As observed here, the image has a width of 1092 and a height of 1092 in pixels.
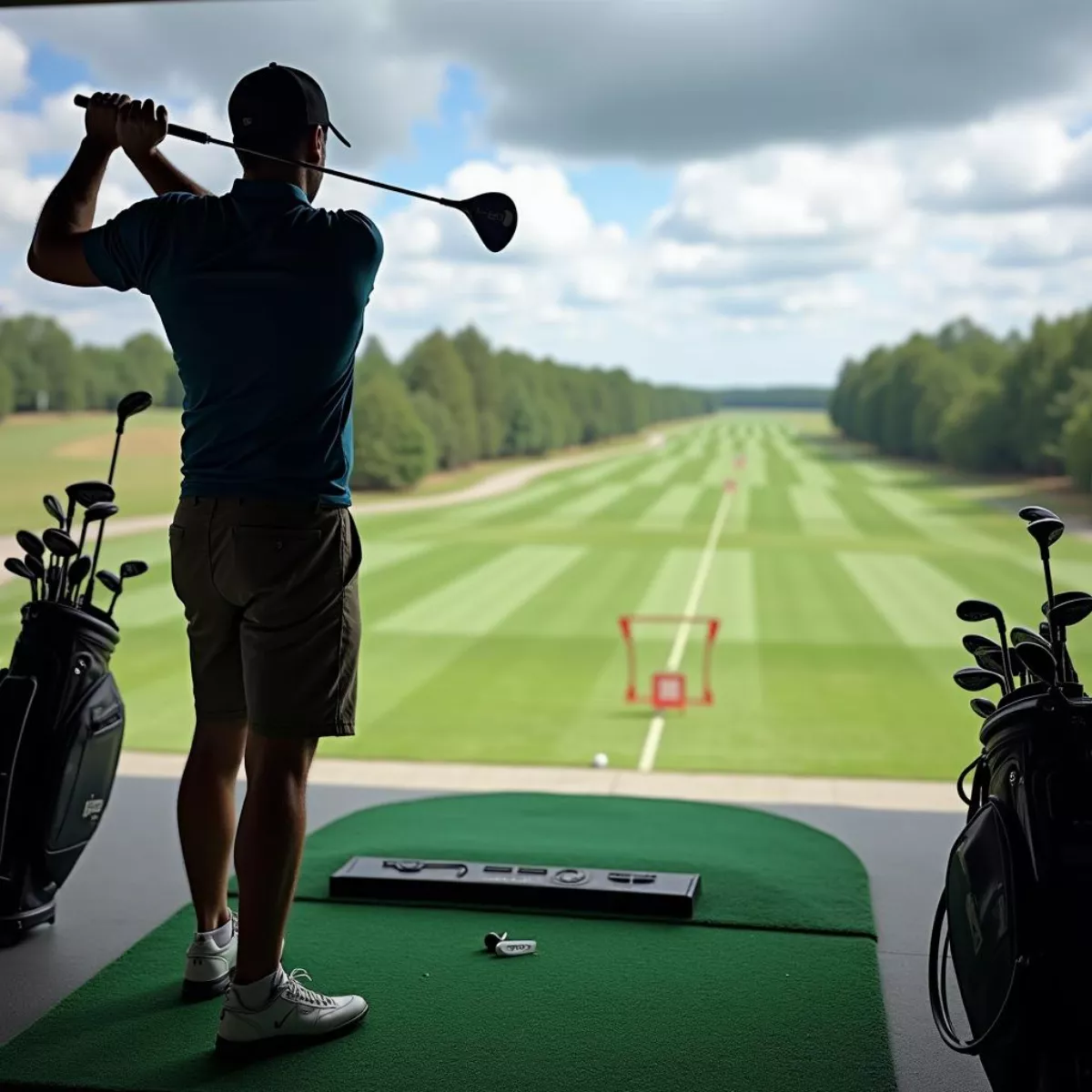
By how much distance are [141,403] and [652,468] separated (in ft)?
34.9

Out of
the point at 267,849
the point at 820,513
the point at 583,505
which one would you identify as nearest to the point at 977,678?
the point at 267,849

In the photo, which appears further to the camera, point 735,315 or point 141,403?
point 735,315

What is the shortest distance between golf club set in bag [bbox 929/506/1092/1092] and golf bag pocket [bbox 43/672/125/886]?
4.51ft

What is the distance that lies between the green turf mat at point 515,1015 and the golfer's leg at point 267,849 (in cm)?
16

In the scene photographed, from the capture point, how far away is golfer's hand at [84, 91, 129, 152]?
182 cm

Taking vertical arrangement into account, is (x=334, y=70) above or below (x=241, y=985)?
above

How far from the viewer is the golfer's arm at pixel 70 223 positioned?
1.81 metres

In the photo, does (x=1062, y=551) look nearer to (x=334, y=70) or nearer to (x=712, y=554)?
(x=712, y=554)

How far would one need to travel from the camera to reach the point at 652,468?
42.3ft

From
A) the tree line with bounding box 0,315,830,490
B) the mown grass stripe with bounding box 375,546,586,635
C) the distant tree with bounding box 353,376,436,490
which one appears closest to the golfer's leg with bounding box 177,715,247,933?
the tree line with bounding box 0,315,830,490

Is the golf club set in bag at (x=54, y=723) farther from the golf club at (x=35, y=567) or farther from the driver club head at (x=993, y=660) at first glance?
the driver club head at (x=993, y=660)

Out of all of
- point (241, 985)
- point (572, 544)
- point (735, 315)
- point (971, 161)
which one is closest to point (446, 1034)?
point (241, 985)

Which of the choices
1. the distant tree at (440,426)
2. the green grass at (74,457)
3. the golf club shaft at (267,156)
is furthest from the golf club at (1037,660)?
the distant tree at (440,426)

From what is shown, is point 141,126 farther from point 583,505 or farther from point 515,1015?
point 583,505
